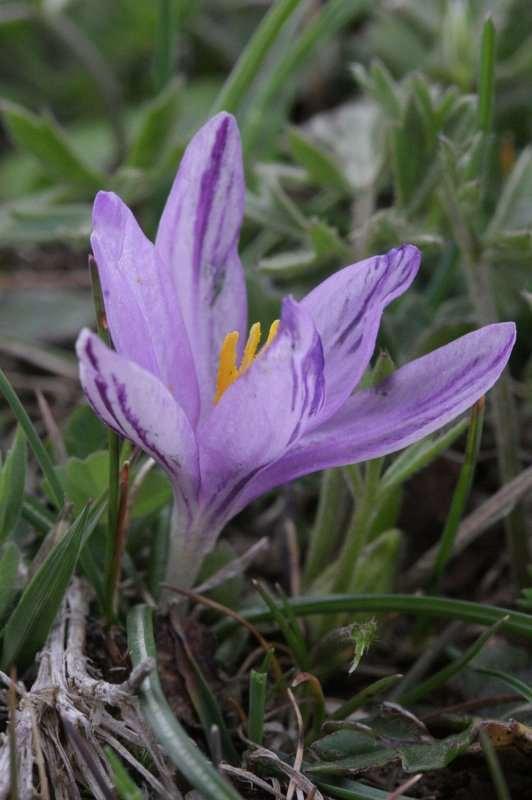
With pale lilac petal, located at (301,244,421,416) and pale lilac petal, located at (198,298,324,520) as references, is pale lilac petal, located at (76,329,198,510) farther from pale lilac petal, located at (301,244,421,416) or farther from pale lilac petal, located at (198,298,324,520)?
pale lilac petal, located at (301,244,421,416)

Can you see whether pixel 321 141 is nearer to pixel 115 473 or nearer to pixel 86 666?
pixel 115 473

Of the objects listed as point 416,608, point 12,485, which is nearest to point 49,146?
point 12,485

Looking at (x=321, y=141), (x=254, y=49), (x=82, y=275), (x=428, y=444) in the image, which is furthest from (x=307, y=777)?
(x=82, y=275)

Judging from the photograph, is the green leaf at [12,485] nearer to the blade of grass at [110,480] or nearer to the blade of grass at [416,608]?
the blade of grass at [110,480]

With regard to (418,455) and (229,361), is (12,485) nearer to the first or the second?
(229,361)

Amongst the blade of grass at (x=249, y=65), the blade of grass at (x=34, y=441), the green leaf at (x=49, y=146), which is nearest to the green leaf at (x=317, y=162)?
the blade of grass at (x=249, y=65)

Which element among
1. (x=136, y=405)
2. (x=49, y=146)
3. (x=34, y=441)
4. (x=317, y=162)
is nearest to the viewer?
(x=136, y=405)

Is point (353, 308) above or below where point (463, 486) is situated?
above
